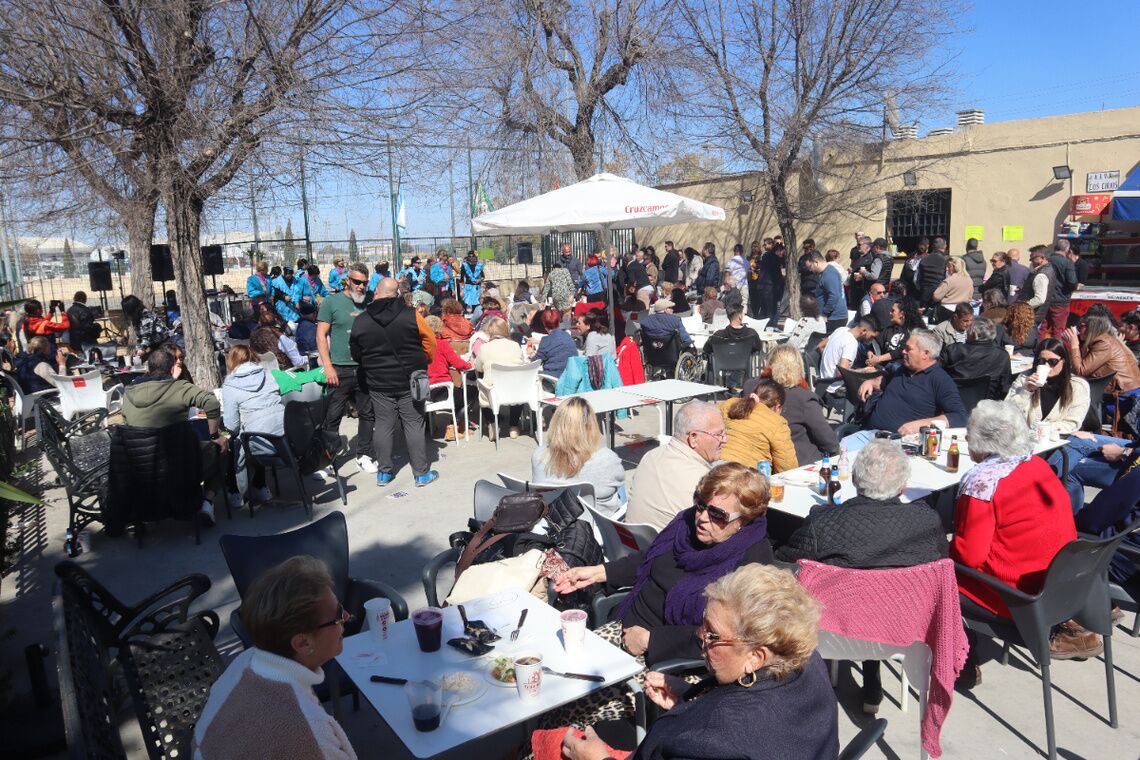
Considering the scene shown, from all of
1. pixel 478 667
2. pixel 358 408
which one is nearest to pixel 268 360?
pixel 358 408

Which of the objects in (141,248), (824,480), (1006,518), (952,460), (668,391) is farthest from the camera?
(141,248)

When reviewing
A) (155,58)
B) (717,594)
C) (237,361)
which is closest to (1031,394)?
(717,594)

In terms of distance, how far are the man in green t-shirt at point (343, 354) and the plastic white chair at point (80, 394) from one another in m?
2.70

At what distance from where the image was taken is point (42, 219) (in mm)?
9883

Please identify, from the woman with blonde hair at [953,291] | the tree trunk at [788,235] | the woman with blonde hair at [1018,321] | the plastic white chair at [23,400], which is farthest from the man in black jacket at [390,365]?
the tree trunk at [788,235]

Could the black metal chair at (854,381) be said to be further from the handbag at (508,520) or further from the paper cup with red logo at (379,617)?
the paper cup with red logo at (379,617)

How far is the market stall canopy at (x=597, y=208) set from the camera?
8.65 meters

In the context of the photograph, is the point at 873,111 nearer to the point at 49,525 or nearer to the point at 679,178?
the point at 679,178

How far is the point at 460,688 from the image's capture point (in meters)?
2.52

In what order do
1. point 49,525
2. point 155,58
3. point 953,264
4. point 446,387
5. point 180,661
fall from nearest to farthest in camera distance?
point 180,661
point 49,525
point 155,58
point 446,387
point 953,264

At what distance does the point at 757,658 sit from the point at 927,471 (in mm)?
2917

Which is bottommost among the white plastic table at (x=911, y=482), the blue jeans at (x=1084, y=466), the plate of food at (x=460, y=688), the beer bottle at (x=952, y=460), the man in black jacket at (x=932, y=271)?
the blue jeans at (x=1084, y=466)

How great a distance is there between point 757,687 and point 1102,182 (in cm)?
1818

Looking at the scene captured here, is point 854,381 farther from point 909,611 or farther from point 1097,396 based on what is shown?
point 909,611
